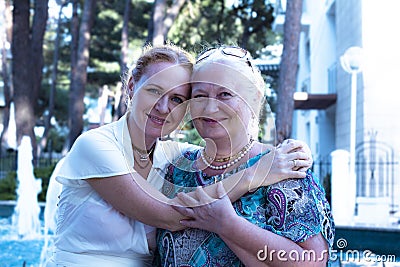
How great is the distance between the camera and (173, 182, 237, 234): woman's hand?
180cm

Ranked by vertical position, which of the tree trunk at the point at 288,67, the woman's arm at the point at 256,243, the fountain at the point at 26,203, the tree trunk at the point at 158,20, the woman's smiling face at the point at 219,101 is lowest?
the fountain at the point at 26,203

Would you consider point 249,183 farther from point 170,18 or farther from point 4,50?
point 4,50

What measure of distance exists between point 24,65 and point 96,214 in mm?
14392

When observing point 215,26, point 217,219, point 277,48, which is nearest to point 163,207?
point 217,219

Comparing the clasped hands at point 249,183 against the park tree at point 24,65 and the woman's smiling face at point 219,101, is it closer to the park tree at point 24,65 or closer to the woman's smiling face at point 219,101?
the woman's smiling face at point 219,101

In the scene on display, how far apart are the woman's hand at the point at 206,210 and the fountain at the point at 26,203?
362 inches

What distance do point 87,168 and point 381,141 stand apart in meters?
10.2

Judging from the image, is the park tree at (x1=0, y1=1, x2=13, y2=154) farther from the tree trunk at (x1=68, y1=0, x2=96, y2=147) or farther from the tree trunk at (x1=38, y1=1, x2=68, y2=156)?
the tree trunk at (x1=68, y1=0, x2=96, y2=147)

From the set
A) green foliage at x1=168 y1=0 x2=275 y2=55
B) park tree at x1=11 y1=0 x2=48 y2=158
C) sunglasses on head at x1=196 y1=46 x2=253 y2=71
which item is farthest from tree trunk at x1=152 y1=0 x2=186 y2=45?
sunglasses on head at x1=196 y1=46 x2=253 y2=71

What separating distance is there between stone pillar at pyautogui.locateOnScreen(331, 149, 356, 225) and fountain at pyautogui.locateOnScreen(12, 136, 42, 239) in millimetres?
5131

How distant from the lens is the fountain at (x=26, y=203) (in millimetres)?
10997

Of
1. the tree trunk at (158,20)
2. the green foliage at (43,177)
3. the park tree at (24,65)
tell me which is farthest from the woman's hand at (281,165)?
the park tree at (24,65)

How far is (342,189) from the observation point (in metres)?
9.91

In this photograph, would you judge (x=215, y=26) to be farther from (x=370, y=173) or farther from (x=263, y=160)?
(x=263, y=160)
